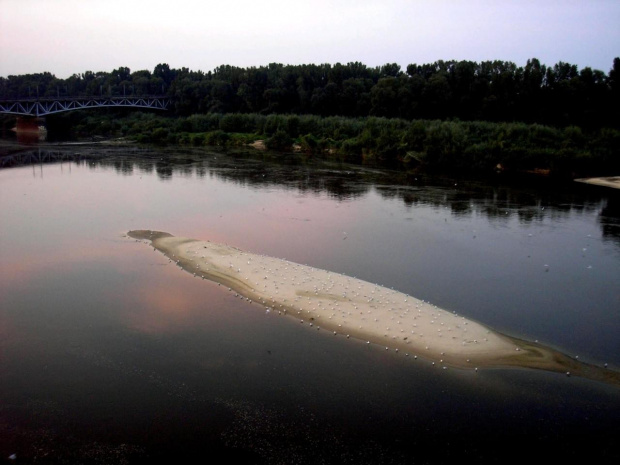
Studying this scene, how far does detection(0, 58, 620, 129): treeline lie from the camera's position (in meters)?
67.8

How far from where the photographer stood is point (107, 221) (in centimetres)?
3006

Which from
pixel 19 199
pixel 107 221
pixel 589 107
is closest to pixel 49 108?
pixel 19 199

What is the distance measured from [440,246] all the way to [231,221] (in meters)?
→ 11.8

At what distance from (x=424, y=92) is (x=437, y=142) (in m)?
22.3

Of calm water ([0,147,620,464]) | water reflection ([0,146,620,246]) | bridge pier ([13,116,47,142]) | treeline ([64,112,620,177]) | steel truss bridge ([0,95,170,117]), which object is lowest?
calm water ([0,147,620,464])

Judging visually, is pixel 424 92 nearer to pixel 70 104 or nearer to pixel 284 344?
pixel 70 104

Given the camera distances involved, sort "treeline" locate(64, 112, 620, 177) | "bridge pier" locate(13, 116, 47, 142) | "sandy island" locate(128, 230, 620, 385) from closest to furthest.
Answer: "sandy island" locate(128, 230, 620, 385) < "treeline" locate(64, 112, 620, 177) < "bridge pier" locate(13, 116, 47, 142)

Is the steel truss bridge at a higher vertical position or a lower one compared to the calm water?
higher

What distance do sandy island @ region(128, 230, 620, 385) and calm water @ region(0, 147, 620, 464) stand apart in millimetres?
604

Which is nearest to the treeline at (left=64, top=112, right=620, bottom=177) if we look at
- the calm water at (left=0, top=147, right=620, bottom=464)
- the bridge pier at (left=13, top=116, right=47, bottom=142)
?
the calm water at (left=0, top=147, right=620, bottom=464)

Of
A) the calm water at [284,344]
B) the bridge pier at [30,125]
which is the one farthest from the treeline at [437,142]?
the bridge pier at [30,125]

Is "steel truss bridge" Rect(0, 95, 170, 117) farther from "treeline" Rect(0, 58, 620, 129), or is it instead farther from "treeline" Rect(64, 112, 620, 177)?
"treeline" Rect(64, 112, 620, 177)

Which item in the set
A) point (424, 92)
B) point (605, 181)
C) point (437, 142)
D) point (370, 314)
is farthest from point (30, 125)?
point (370, 314)

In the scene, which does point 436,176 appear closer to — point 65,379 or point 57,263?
point 57,263
